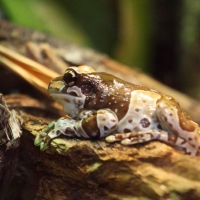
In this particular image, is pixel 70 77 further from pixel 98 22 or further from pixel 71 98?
pixel 98 22

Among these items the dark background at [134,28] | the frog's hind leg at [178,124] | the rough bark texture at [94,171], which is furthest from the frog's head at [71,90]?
the dark background at [134,28]

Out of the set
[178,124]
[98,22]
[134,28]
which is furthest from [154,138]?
[98,22]

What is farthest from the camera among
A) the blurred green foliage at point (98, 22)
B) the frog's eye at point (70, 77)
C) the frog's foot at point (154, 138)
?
the blurred green foliage at point (98, 22)

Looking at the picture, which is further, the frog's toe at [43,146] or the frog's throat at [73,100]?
the frog's throat at [73,100]

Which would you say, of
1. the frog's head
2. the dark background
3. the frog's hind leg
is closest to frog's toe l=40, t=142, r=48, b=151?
the frog's head

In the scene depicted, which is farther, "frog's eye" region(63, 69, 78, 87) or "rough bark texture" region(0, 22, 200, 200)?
"frog's eye" region(63, 69, 78, 87)

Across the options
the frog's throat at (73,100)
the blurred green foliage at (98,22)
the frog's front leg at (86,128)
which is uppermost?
the blurred green foliage at (98,22)

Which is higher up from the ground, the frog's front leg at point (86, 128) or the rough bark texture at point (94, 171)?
the frog's front leg at point (86, 128)

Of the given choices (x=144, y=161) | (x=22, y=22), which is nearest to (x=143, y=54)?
(x=22, y=22)

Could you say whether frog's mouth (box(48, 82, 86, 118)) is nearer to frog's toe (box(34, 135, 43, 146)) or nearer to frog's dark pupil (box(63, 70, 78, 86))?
frog's dark pupil (box(63, 70, 78, 86))

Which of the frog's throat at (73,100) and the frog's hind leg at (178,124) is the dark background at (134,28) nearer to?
the frog's throat at (73,100)
